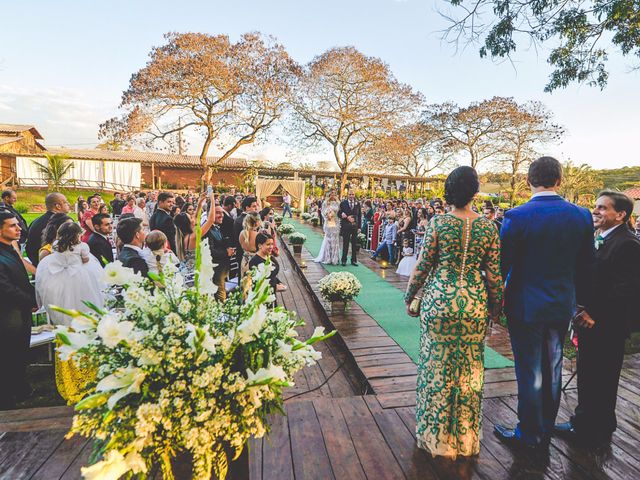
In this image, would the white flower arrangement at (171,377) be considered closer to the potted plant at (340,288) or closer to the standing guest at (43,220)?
the potted plant at (340,288)

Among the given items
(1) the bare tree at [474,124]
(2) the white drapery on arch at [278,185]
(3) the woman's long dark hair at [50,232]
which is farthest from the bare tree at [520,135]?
(3) the woman's long dark hair at [50,232]

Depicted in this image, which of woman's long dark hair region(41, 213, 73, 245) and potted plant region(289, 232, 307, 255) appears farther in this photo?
potted plant region(289, 232, 307, 255)

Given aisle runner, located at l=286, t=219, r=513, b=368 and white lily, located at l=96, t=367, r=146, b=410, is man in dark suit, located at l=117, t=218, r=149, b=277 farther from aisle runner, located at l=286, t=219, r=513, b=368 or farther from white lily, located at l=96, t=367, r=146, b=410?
aisle runner, located at l=286, t=219, r=513, b=368

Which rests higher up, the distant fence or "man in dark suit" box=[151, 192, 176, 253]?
the distant fence

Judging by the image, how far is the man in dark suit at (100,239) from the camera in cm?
450

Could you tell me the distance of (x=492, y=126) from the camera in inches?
1197

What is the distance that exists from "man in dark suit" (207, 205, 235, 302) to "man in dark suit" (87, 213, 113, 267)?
127cm

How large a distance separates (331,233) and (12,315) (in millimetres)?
7015

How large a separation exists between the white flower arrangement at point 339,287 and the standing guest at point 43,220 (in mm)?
3857

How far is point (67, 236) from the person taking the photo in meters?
3.28

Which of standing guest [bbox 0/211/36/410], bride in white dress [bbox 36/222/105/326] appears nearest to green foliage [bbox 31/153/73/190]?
standing guest [bbox 0/211/36/410]

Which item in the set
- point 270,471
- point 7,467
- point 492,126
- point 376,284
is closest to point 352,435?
point 270,471

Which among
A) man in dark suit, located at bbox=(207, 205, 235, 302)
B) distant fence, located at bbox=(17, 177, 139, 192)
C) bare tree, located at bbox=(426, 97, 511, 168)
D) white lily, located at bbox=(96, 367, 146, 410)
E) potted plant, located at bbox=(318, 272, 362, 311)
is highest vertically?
bare tree, located at bbox=(426, 97, 511, 168)

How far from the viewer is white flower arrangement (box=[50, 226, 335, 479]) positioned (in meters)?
1.04
